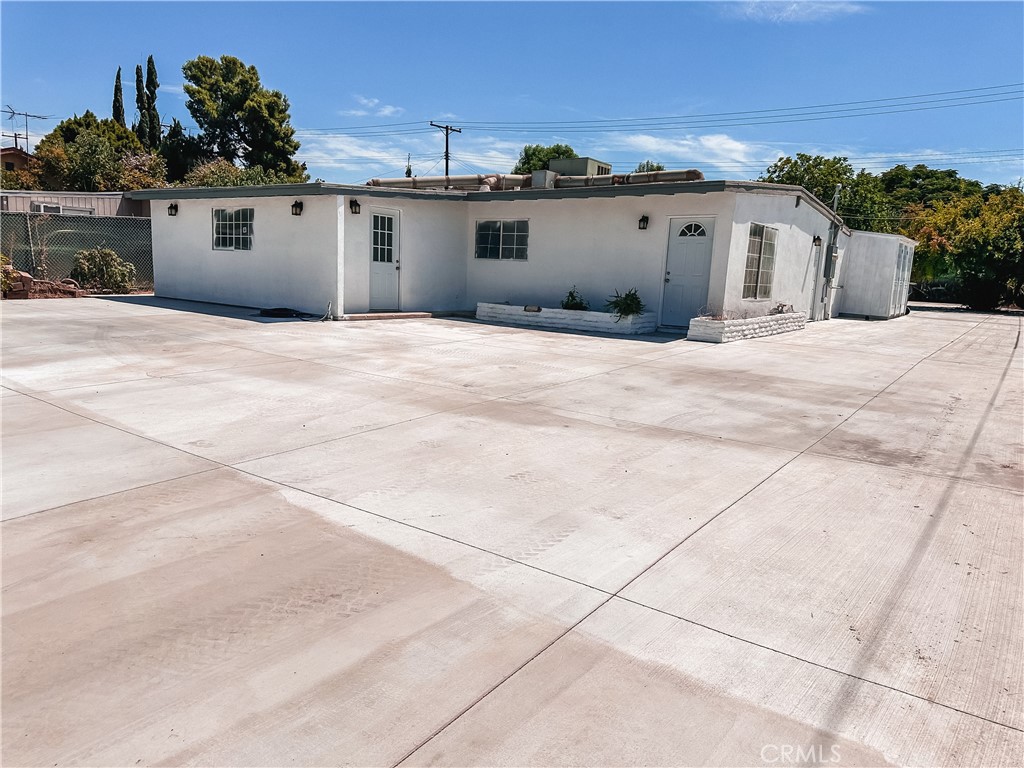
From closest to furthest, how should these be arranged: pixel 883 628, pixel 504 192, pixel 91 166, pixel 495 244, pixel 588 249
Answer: pixel 883 628
pixel 588 249
pixel 504 192
pixel 495 244
pixel 91 166

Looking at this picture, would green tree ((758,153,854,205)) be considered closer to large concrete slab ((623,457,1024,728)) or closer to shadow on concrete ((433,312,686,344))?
shadow on concrete ((433,312,686,344))

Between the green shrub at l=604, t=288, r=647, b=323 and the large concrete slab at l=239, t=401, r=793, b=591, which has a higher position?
the green shrub at l=604, t=288, r=647, b=323

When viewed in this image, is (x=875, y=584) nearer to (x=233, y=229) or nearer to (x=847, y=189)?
(x=233, y=229)

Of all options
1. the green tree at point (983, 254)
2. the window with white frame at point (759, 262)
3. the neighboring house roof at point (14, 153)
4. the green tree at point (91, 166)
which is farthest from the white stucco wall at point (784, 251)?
the neighboring house roof at point (14, 153)

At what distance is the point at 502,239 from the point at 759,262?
19.7 ft

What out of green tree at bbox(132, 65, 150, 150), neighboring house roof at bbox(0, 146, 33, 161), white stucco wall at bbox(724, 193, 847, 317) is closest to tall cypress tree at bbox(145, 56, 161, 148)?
green tree at bbox(132, 65, 150, 150)

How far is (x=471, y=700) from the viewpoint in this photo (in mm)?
2375

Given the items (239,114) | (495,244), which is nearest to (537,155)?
(239,114)

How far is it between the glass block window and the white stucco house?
0.10ft

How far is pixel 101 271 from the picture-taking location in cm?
1822

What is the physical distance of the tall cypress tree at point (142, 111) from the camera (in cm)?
4292

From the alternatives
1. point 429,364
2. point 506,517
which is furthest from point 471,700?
point 429,364

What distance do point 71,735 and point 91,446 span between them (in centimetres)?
345

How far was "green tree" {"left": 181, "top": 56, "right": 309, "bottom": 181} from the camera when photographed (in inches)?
1583
